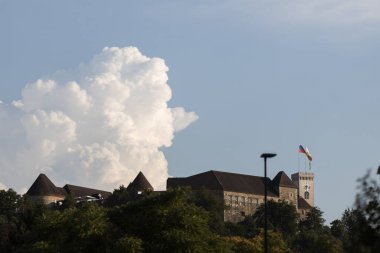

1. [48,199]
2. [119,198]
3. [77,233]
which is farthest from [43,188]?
[77,233]

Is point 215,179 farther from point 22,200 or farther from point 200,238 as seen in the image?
point 200,238

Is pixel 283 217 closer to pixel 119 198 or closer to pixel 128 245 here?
pixel 119 198

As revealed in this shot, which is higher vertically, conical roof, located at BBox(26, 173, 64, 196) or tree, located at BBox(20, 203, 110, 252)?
conical roof, located at BBox(26, 173, 64, 196)

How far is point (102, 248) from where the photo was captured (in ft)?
212

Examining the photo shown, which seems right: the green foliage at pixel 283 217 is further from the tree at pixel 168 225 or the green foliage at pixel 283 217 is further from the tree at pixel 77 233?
the tree at pixel 168 225

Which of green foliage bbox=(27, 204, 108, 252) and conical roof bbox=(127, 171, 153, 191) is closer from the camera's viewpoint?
green foliage bbox=(27, 204, 108, 252)

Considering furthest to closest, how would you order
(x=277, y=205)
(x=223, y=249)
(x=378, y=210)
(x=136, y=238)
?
(x=277, y=205) < (x=223, y=249) < (x=136, y=238) < (x=378, y=210)

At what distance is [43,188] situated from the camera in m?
189

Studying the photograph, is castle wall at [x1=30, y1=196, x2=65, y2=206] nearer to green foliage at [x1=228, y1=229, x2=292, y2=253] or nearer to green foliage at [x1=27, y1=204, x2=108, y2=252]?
green foliage at [x1=228, y1=229, x2=292, y2=253]

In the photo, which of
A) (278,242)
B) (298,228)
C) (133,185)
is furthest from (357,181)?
(133,185)

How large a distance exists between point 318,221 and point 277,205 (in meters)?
10.4

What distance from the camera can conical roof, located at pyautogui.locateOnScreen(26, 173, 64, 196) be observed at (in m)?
188

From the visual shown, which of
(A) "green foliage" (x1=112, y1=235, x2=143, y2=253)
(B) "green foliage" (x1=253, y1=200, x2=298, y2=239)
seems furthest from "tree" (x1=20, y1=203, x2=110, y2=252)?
(B) "green foliage" (x1=253, y1=200, x2=298, y2=239)

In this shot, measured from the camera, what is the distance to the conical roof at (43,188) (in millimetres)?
188250
